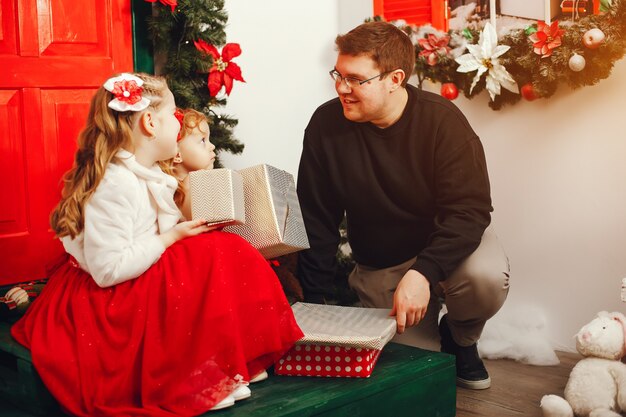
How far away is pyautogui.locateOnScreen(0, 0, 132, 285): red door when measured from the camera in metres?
2.50

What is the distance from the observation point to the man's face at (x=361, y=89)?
7.39 ft

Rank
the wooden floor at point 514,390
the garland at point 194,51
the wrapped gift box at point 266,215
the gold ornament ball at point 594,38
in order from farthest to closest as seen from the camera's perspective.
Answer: the garland at point 194,51 → the gold ornament ball at point 594,38 → the wooden floor at point 514,390 → the wrapped gift box at point 266,215

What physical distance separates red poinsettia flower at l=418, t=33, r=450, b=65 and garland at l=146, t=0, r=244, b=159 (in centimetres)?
79

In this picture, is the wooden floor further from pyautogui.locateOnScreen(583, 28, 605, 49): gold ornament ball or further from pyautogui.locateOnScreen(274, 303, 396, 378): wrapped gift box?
pyautogui.locateOnScreen(583, 28, 605, 49): gold ornament ball

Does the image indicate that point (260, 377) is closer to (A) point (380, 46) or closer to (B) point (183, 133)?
(B) point (183, 133)

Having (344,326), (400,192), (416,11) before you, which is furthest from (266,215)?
(416,11)

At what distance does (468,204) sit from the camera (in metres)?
2.23

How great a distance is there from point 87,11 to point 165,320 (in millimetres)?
1368

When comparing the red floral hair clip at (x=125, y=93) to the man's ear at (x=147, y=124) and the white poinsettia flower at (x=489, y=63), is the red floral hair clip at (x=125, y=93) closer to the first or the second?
the man's ear at (x=147, y=124)

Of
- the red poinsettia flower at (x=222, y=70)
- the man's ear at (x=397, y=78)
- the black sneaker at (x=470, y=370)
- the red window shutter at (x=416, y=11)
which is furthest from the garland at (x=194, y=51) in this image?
the black sneaker at (x=470, y=370)

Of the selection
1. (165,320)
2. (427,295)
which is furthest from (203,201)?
(427,295)

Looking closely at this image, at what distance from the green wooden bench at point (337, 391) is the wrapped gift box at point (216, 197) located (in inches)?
16.0

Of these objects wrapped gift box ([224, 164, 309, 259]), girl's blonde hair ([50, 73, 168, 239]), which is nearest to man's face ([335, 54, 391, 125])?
wrapped gift box ([224, 164, 309, 259])

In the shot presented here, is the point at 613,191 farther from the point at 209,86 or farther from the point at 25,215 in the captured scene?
the point at 25,215
